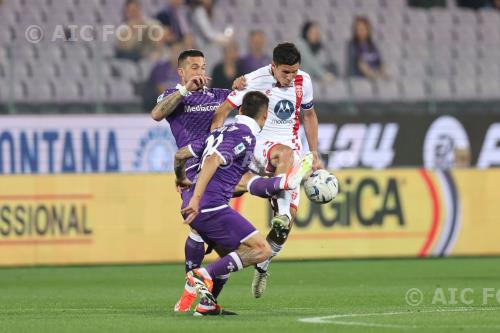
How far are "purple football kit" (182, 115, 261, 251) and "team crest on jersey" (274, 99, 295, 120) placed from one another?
231 centimetres

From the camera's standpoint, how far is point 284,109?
476 inches

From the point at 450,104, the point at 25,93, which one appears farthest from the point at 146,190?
the point at 450,104

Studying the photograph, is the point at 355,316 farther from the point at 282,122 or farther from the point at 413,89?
the point at 413,89

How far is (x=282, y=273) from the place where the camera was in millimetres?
16047

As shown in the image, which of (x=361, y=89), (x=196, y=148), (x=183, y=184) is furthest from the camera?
(x=361, y=89)

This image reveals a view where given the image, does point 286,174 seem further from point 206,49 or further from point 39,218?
point 206,49

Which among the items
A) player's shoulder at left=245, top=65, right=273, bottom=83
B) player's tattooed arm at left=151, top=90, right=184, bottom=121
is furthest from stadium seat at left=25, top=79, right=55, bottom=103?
player's tattooed arm at left=151, top=90, right=184, bottom=121

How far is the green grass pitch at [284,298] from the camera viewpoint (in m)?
9.09

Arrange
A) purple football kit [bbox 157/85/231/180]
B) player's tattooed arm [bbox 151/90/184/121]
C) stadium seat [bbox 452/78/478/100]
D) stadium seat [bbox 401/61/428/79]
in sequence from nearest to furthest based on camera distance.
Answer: player's tattooed arm [bbox 151/90/184/121] < purple football kit [bbox 157/85/231/180] < stadium seat [bbox 401/61/428/79] < stadium seat [bbox 452/78/478/100]

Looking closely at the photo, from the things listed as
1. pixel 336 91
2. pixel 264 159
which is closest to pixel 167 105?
pixel 264 159

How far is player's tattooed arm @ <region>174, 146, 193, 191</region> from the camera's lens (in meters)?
10.4

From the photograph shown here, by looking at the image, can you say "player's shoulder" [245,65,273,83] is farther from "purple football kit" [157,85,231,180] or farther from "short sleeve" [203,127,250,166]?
"short sleeve" [203,127,250,166]

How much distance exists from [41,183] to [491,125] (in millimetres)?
7854

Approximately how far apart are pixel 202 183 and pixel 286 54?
2.47 metres
